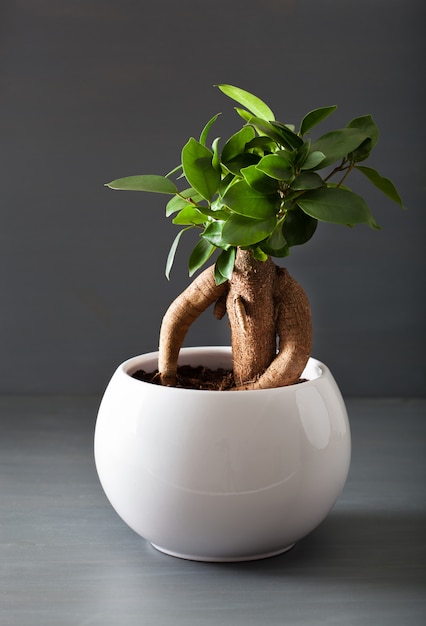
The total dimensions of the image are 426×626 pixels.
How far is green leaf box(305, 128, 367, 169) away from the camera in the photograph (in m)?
0.86

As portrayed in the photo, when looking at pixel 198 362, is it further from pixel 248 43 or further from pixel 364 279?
pixel 248 43

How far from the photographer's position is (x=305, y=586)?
912 millimetres

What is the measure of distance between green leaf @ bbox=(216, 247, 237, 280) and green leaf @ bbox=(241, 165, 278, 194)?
106mm

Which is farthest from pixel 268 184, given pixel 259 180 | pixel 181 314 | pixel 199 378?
pixel 199 378

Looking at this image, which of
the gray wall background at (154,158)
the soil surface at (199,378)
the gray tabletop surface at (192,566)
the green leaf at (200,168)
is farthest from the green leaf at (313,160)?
the gray wall background at (154,158)

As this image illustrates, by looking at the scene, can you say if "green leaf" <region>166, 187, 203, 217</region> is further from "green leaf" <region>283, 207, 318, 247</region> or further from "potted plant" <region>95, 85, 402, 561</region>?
"green leaf" <region>283, 207, 318, 247</region>

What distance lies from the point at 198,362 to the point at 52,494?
303 mm

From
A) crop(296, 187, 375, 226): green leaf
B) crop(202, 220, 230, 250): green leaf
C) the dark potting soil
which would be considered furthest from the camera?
the dark potting soil

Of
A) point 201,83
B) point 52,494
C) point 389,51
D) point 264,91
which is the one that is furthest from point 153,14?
point 52,494

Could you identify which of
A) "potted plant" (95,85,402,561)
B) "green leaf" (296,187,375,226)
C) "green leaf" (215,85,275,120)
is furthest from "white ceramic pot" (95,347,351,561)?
"green leaf" (215,85,275,120)

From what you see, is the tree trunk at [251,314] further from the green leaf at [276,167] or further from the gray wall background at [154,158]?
the gray wall background at [154,158]

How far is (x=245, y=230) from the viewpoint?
864mm

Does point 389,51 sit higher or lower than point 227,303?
higher

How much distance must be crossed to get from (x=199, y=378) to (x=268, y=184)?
1.14ft
